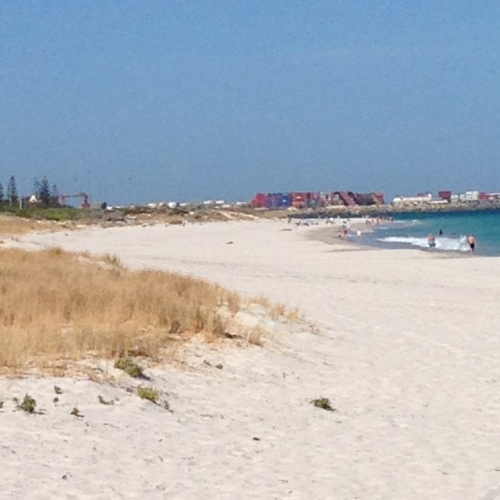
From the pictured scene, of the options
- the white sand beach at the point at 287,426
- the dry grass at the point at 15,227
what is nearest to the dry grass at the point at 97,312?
the white sand beach at the point at 287,426

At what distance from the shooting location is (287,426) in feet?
26.3

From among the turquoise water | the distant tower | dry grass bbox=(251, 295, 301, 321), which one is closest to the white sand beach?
dry grass bbox=(251, 295, 301, 321)

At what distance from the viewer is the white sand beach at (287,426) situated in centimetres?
617

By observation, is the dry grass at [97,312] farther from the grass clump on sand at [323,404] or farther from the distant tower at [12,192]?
the distant tower at [12,192]

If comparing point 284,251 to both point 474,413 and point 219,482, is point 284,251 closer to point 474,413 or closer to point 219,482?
point 474,413

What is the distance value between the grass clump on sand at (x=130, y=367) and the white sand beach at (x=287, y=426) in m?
0.19

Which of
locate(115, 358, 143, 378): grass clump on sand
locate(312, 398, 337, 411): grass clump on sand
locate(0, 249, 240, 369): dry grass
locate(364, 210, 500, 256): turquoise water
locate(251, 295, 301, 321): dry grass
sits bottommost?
locate(364, 210, 500, 256): turquoise water

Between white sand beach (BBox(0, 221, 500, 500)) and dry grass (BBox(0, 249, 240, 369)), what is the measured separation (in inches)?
29.6

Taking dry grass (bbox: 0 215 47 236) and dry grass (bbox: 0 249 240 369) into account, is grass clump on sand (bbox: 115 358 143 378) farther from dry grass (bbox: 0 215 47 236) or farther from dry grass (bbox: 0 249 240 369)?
dry grass (bbox: 0 215 47 236)

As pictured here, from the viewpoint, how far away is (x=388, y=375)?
1067 cm

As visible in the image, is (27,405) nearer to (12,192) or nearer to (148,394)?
(148,394)

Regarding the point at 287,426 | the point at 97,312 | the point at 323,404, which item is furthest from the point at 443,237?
the point at 287,426

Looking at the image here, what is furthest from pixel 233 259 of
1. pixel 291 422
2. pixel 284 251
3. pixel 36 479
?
pixel 36 479

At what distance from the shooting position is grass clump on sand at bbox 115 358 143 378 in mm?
8781
